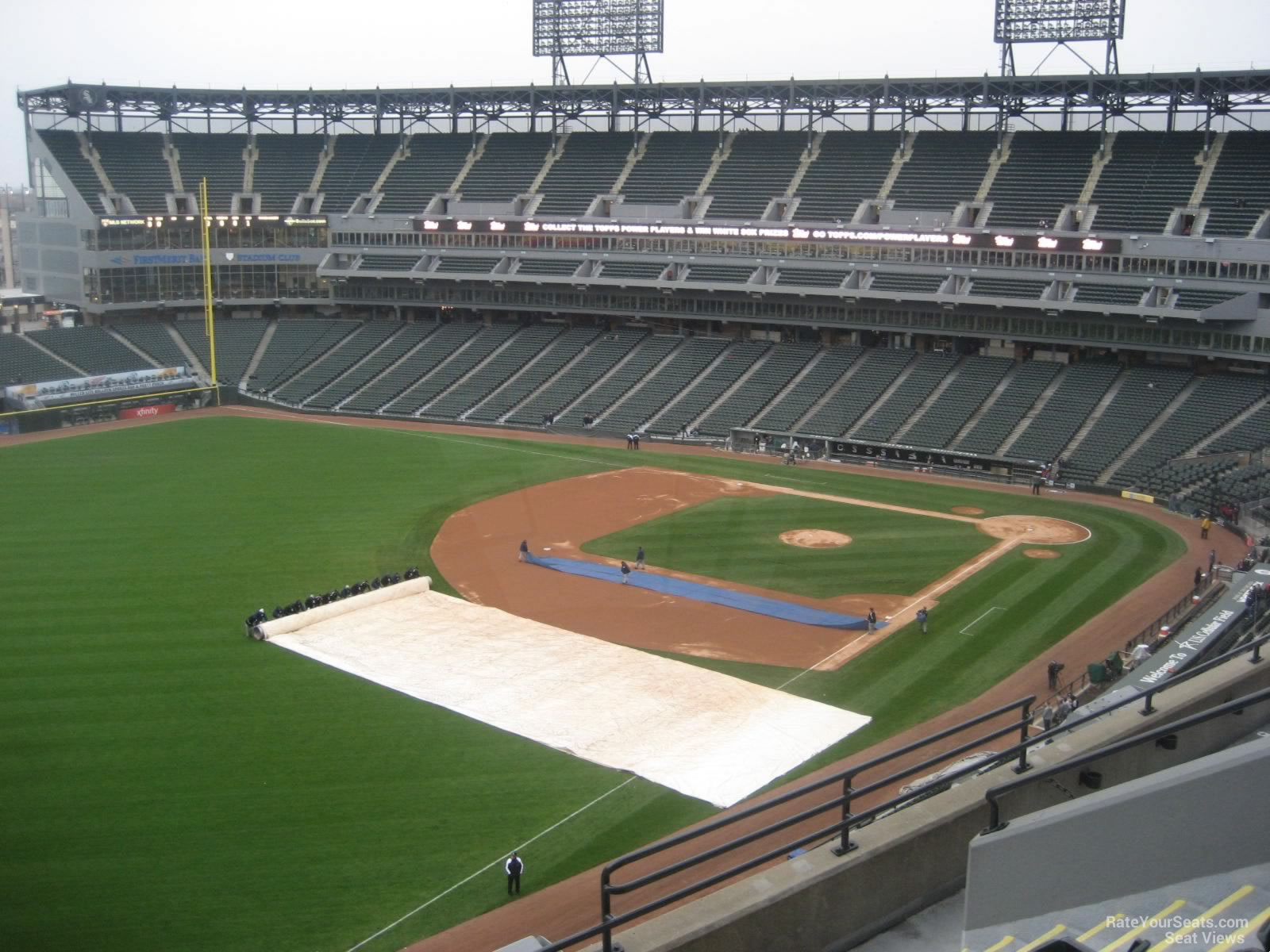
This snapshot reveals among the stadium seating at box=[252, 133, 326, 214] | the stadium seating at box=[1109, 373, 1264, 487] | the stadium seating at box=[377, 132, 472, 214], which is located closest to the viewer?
the stadium seating at box=[1109, 373, 1264, 487]

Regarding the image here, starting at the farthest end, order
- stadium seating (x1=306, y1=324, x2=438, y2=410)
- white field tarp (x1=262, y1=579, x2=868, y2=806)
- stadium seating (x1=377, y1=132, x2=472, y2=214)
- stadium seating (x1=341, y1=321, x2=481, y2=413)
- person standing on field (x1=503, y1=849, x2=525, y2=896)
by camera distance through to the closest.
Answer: stadium seating (x1=377, y1=132, x2=472, y2=214) → stadium seating (x1=306, y1=324, x2=438, y2=410) → stadium seating (x1=341, y1=321, x2=481, y2=413) → white field tarp (x1=262, y1=579, x2=868, y2=806) → person standing on field (x1=503, y1=849, x2=525, y2=896)

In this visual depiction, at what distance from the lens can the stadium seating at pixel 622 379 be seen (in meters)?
66.9

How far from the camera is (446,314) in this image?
82.2 m

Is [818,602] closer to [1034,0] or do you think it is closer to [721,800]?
[721,800]

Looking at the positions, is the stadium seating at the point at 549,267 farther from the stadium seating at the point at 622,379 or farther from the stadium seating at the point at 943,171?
the stadium seating at the point at 943,171

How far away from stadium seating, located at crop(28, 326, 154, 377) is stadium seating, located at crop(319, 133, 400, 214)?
17.8 meters

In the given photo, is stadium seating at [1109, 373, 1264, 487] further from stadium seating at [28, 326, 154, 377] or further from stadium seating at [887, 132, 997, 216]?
stadium seating at [28, 326, 154, 377]

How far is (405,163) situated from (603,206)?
18.1m

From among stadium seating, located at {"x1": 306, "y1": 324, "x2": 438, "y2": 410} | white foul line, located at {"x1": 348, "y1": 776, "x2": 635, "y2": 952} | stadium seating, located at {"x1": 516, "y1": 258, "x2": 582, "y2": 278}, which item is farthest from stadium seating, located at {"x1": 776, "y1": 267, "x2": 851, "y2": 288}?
white foul line, located at {"x1": 348, "y1": 776, "x2": 635, "y2": 952}

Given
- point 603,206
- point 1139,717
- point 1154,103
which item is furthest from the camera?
point 603,206

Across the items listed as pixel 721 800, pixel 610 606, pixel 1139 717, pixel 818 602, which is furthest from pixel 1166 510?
pixel 1139 717

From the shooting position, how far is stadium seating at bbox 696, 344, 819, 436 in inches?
2485

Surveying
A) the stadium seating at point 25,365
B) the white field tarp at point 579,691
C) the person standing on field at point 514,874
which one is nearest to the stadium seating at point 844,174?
the white field tarp at point 579,691

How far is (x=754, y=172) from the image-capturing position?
243ft
